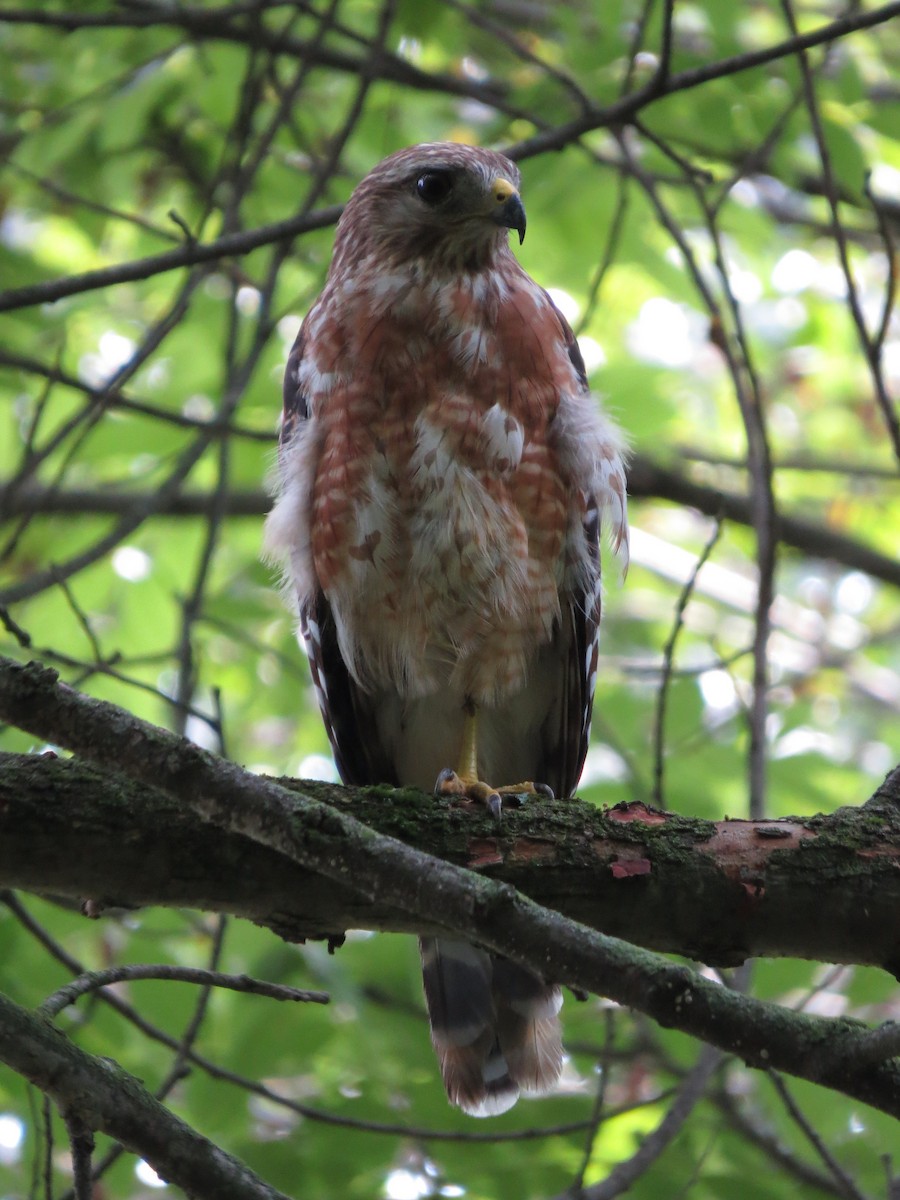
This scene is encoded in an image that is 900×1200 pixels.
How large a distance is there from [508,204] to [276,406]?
143 centimetres

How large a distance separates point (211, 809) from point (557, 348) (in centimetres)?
210

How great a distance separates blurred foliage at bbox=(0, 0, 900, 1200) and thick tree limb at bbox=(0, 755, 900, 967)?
0.62 m

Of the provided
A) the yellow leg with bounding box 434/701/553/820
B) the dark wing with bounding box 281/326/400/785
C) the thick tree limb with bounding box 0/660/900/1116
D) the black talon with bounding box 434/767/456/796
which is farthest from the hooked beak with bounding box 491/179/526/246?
the thick tree limb with bounding box 0/660/900/1116

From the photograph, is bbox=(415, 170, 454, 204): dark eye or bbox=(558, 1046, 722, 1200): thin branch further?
bbox=(415, 170, 454, 204): dark eye

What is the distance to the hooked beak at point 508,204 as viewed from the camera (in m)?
3.33

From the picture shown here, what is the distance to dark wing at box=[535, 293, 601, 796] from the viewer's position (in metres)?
3.54

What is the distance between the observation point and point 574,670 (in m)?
3.62

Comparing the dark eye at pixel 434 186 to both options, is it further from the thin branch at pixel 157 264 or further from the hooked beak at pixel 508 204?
the thin branch at pixel 157 264

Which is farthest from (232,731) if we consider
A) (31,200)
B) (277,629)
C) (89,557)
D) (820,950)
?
(820,950)

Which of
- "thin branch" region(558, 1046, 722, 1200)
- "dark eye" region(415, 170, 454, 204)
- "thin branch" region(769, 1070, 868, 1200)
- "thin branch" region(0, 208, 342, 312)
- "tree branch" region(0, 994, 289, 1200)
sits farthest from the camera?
"dark eye" region(415, 170, 454, 204)

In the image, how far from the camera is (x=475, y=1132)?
3.19 m

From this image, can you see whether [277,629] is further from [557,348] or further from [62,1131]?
[62,1131]

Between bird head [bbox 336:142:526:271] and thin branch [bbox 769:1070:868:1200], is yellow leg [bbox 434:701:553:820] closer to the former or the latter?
thin branch [bbox 769:1070:868:1200]

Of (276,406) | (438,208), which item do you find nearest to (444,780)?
(438,208)
